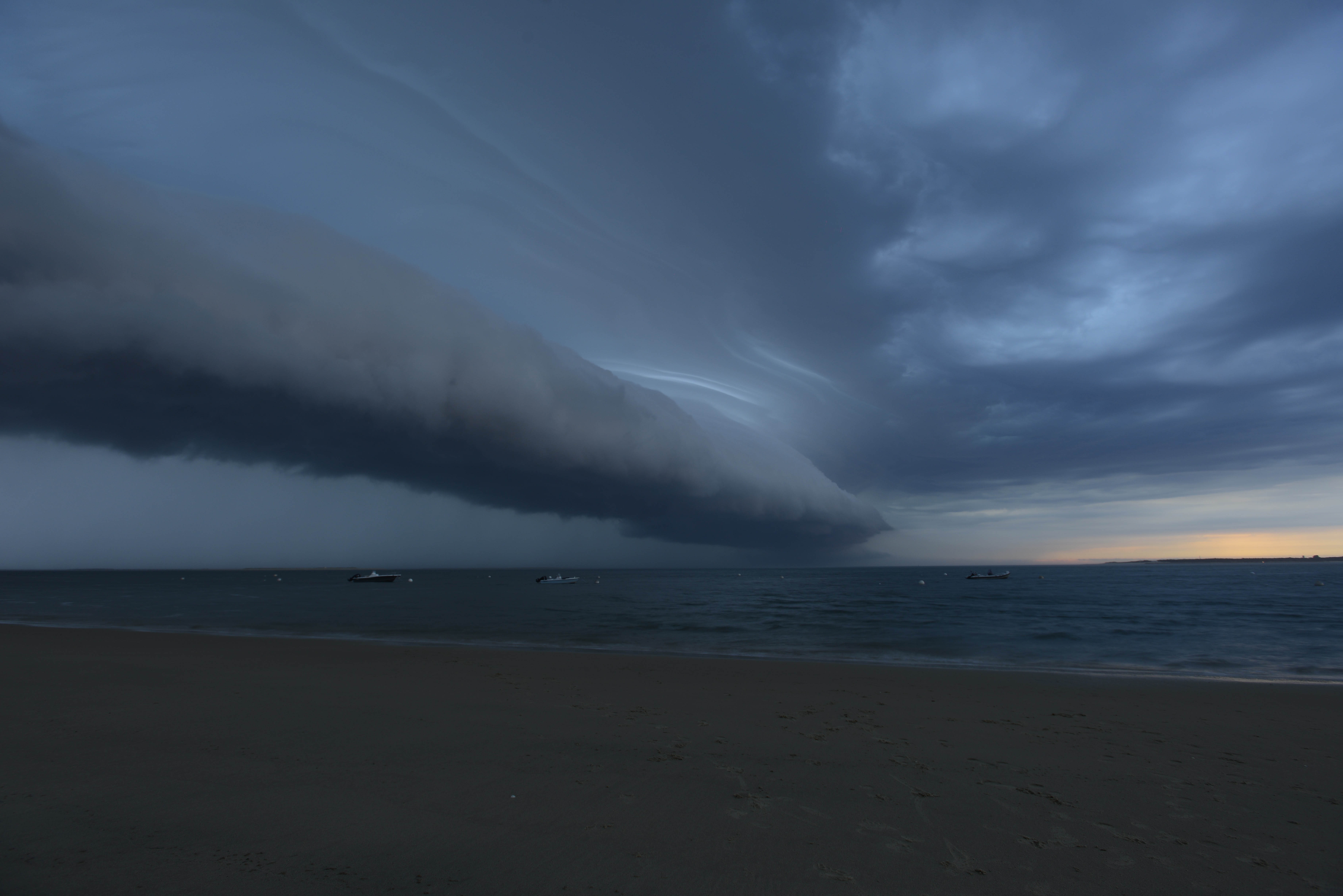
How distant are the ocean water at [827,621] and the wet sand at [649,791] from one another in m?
12.2

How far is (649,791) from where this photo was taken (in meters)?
8.05

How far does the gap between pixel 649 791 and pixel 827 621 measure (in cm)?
4216

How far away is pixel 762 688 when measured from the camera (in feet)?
55.5

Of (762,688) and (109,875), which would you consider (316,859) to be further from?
(762,688)

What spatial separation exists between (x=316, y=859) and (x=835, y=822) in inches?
223

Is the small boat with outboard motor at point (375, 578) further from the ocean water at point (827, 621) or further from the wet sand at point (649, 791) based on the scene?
the wet sand at point (649, 791)

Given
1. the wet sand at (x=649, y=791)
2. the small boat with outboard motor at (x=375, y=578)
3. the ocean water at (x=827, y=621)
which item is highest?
the wet sand at (x=649, y=791)

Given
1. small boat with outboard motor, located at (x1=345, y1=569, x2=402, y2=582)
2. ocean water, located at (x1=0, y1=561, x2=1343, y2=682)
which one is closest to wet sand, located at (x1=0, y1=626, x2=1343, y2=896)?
ocean water, located at (x1=0, y1=561, x2=1343, y2=682)

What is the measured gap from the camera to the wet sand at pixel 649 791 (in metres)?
5.80

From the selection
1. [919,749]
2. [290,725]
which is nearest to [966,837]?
[919,749]

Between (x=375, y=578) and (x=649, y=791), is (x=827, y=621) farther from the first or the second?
(x=375, y=578)

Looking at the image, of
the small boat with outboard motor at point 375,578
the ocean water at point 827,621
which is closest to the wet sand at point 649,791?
the ocean water at point 827,621

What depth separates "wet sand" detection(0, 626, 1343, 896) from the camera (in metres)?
5.80

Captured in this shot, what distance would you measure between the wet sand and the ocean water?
12.2 meters
